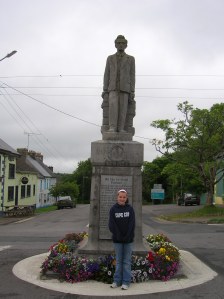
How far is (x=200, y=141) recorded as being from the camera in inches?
1160

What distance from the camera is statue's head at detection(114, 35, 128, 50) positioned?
32.9 ft

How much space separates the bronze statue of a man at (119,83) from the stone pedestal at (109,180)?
0.66 meters

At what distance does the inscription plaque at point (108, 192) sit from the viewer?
30.0 ft

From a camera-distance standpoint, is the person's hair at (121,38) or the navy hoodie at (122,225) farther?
the person's hair at (121,38)

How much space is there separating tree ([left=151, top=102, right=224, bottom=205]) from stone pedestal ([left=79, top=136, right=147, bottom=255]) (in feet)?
66.6

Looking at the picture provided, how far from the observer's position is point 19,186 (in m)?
45.9

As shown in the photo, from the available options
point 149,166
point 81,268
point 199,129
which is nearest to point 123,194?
point 81,268

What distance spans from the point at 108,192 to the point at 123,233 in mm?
1890

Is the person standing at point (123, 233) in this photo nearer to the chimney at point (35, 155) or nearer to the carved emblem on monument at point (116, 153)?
the carved emblem on monument at point (116, 153)

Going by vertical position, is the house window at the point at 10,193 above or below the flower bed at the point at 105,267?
above

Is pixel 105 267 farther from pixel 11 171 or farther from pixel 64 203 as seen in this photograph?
pixel 64 203

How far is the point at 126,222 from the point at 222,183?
37.9m

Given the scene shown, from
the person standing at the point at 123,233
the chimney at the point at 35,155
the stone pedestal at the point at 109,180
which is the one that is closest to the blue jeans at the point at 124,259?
the person standing at the point at 123,233

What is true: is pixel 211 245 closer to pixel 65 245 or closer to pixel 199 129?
pixel 65 245
